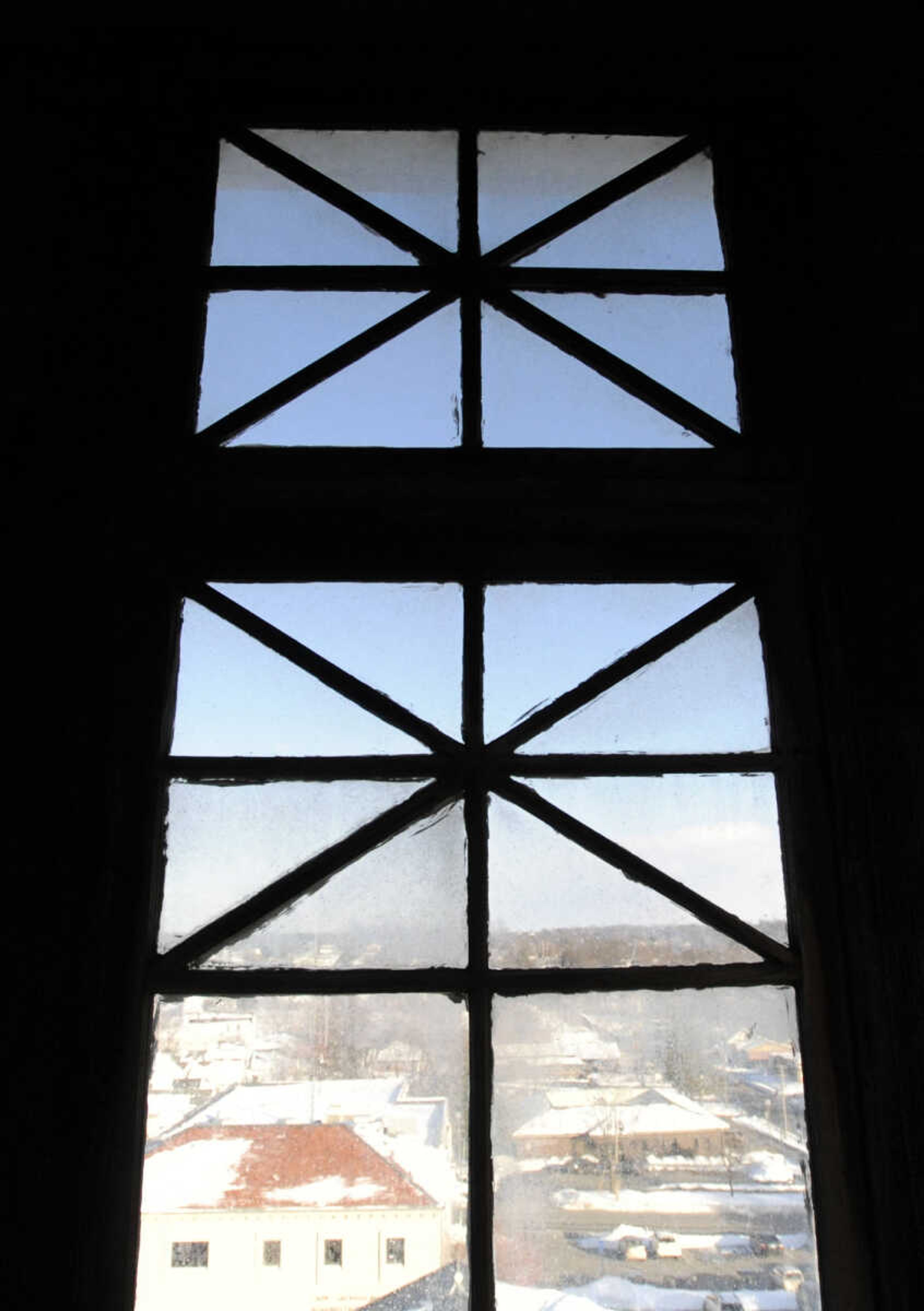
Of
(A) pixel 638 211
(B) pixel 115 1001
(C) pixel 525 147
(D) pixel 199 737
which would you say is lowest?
(B) pixel 115 1001

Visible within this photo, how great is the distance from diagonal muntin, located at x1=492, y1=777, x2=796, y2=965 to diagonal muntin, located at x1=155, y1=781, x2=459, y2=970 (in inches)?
5.3

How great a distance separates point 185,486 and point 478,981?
3.57 feet

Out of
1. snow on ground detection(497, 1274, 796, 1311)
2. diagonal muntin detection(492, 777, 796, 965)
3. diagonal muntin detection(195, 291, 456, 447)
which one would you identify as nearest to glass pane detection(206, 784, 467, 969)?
diagonal muntin detection(492, 777, 796, 965)

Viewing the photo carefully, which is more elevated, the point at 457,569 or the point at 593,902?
the point at 457,569

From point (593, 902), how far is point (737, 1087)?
39cm

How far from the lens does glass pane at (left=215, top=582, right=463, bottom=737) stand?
185 centimetres

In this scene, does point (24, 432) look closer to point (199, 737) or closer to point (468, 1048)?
point (199, 737)

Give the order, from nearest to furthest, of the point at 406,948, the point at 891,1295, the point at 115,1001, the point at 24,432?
the point at 891,1295 < the point at 115,1001 < the point at 406,948 < the point at 24,432

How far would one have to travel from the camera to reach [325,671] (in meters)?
1.84

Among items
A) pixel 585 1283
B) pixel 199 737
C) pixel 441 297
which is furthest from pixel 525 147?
pixel 585 1283

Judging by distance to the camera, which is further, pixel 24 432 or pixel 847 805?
pixel 24 432

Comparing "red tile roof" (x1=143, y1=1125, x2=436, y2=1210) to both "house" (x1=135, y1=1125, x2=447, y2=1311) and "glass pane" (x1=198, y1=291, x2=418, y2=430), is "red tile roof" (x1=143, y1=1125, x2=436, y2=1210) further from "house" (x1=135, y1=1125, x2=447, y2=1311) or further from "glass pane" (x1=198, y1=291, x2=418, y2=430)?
"glass pane" (x1=198, y1=291, x2=418, y2=430)

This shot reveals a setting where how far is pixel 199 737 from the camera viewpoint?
1.81m

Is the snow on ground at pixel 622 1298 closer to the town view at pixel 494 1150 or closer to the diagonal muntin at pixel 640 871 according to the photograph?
the town view at pixel 494 1150
